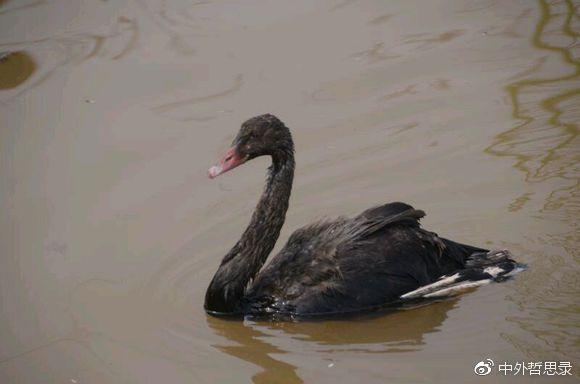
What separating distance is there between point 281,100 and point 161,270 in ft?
9.14

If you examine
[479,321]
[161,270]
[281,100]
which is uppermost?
[281,100]

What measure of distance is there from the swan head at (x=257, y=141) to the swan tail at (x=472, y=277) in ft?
4.44

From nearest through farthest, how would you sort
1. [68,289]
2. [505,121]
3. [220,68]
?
[68,289]
[505,121]
[220,68]

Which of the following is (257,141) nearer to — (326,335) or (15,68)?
(326,335)

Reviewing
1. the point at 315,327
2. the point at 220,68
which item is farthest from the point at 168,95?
the point at 315,327

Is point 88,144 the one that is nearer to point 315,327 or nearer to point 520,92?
point 315,327

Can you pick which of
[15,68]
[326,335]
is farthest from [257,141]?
[15,68]

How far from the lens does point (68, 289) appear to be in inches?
273

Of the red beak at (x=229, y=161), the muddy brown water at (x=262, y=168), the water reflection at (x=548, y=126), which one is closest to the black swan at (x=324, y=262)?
the red beak at (x=229, y=161)

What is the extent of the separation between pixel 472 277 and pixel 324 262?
1059 millimetres

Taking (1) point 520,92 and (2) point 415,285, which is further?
(1) point 520,92

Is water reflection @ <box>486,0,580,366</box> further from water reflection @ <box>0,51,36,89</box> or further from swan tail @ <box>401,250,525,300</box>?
water reflection @ <box>0,51,36,89</box>

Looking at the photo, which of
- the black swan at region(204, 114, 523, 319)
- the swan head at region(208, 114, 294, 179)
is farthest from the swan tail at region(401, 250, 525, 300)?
the swan head at region(208, 114, 294, 179)

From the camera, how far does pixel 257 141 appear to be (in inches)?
262
